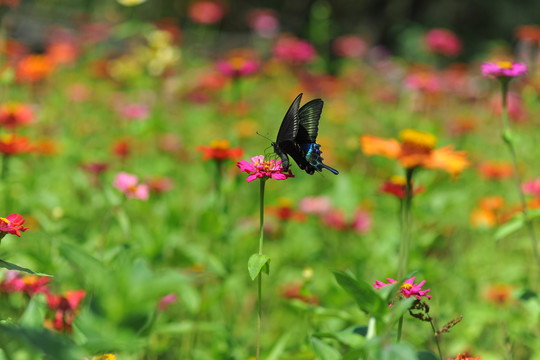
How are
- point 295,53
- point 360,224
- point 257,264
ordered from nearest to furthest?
point 257,264 < point 360,224 < point 295,53

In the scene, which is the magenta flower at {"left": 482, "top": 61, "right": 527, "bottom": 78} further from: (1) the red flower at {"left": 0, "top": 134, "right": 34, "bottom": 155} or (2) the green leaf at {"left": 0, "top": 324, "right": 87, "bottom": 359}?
(1) the red flower at {"left": 0, "top": 134, "right": 34, "bottom": 155}

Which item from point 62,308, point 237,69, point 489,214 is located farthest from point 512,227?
point 237,69

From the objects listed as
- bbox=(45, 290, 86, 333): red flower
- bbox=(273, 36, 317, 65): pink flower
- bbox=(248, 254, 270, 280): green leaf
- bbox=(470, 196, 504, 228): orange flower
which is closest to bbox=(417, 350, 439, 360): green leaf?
bbox=(248, 254, 270, 280): green leaf

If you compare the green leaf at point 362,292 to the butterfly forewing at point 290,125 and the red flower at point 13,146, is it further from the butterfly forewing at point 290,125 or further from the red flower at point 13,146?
the red flower at point 13,146

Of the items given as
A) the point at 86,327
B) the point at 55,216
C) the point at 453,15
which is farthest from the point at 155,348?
the point at 453,15

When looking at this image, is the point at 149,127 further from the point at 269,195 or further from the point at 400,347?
the point at 400,347

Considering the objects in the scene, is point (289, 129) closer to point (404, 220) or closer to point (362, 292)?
point (404, 220)
